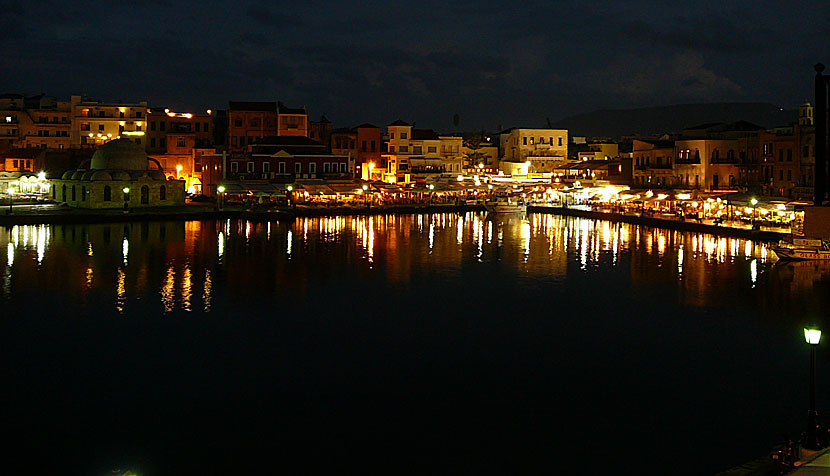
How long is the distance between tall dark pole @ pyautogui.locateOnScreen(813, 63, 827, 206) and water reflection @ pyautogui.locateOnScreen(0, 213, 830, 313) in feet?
9.61

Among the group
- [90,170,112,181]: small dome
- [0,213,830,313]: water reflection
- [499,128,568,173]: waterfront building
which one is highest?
[499,128,568,173]: waterfront building

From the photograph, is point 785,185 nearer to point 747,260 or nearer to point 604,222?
point 604,222

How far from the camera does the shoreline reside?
40.0m

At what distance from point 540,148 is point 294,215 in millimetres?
33207

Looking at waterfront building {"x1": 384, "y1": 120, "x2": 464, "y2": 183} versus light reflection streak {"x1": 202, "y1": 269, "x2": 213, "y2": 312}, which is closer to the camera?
light reflection streak {"x1": 202, "y1": 269, "x2": 213, "y2": 312}

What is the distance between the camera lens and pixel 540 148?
7625 cm

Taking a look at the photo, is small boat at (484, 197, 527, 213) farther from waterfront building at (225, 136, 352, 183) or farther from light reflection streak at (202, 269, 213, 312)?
light reflection streak at (202, 269, 213, 312)

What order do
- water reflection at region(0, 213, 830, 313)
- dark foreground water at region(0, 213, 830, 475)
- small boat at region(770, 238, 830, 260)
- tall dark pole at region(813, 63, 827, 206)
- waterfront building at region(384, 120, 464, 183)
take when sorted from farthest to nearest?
waterfront building at region(384, 120, 464, 183) < small boat at region(770, 238, 830, 260) < tall dark pole at region(813, 63, 827, 206) < water reflection at region(0, 213, 830, 313) < dark foreground water at region(0, 213, 830, 475)

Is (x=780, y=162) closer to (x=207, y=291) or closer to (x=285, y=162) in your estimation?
(x=285, y=162)

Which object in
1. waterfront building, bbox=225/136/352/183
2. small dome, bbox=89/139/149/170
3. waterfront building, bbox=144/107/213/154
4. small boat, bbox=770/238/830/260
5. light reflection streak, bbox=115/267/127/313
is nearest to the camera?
light reflection streak, bbox=115/267/127/313

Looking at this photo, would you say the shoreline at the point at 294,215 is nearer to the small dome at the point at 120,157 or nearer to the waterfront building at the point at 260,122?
the small dome at the point at 120,157

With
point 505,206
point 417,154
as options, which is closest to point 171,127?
point 417,154

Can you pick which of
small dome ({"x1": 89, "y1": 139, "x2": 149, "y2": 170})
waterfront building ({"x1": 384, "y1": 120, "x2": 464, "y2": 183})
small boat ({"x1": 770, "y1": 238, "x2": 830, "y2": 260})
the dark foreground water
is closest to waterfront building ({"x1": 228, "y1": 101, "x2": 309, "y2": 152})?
waterfront building ({"x1": 384, "y1": 120, "x2": 464, "y2": 183})

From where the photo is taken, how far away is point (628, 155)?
2788 inches
